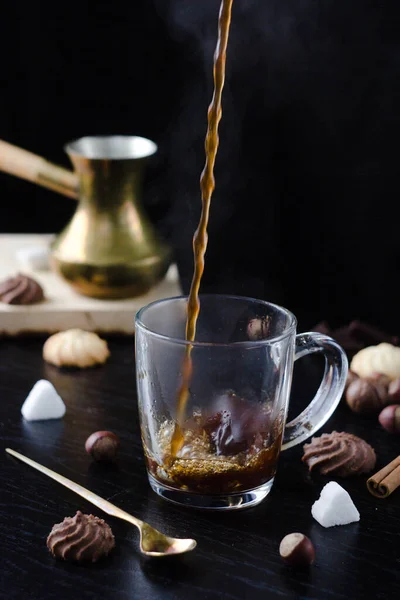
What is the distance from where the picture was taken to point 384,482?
1352mm

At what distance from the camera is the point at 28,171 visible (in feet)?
6.94

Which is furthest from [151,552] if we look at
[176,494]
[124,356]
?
[124,356]

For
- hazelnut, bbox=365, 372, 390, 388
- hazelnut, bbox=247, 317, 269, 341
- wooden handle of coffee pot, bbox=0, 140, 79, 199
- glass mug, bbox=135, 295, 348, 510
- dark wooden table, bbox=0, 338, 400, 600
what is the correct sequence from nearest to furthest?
1. dark wooden table, bbox=0, 338, 400, 600
2. glass mug, bbox=135, 295, 348, 510
3. hazelnut, bbox=247, 317, 269, 341
4. hazelnut, bbox=365, 372, 390, 388
5. wooden handle of coffee pot, bbox=0, 140, 79, 199

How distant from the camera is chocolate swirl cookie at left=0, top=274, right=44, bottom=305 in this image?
2.00 m

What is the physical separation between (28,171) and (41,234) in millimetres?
479

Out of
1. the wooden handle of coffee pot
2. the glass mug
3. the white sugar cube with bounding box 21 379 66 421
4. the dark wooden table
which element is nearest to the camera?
the dark wooden table

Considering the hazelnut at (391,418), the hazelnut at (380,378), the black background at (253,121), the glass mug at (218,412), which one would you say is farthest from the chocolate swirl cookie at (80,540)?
the black background at (253,121)

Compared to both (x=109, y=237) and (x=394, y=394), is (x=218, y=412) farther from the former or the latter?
(x=109, y=237)

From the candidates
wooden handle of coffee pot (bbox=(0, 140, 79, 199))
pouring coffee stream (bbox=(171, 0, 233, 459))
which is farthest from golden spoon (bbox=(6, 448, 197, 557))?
wooden handle of coffee pot (bbox=(0, 140, 79, 199))

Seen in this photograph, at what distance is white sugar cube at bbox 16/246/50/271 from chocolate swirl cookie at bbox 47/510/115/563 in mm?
1157

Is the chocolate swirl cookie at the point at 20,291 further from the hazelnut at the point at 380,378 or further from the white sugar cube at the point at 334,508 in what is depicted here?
the white sugar cube at the point at 334,508

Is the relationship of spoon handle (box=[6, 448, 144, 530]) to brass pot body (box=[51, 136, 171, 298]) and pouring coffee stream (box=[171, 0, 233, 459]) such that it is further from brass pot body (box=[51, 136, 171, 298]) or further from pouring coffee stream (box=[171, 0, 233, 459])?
brass pot body (box=[51, 136, 171, 298])

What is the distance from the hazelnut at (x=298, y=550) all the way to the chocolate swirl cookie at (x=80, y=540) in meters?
0.22

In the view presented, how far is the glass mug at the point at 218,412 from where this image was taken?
48.0 inches
